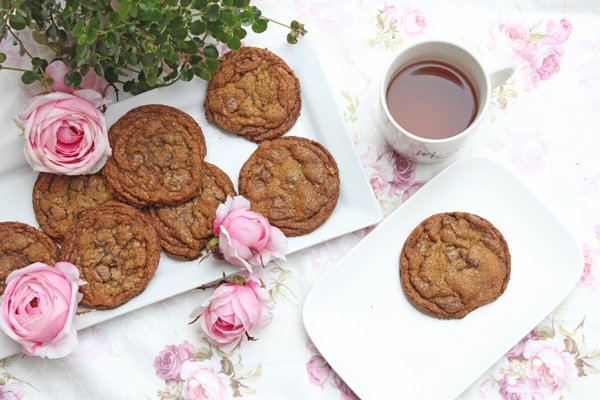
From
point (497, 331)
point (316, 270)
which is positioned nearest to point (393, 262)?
point (316, 270)

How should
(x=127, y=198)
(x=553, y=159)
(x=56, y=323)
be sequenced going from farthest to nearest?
(x=553, y=159) → (x=127, y=198) → (x=56, y=323)

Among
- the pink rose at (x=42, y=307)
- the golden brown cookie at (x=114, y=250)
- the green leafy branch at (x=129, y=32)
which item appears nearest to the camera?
the green leafy branch at (x=129, y=32)

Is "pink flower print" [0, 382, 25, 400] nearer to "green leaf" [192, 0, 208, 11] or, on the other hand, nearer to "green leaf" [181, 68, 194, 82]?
"green leaf" [181, 68, 194, 82]

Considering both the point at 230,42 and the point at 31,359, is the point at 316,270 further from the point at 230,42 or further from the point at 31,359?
the point at 31,359

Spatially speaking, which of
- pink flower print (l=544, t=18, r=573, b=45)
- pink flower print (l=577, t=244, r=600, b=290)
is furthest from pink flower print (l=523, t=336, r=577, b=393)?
pink flower print (l=544, t=18, r=573, b=45)

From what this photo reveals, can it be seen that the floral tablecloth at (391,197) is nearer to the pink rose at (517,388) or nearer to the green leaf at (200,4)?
the pink rose at (517,388)

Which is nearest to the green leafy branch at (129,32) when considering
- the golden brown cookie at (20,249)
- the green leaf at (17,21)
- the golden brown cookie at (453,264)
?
the green leaf at (17,21)
